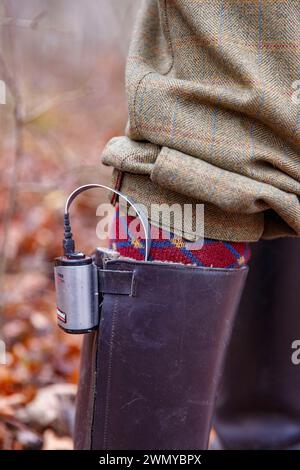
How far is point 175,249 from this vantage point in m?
1.01

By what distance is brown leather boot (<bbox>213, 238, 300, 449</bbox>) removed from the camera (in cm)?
141

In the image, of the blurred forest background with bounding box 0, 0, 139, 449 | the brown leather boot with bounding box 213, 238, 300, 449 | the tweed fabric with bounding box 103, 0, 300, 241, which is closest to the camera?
the tweed fabric with bounding box 103, 0, 300, 241

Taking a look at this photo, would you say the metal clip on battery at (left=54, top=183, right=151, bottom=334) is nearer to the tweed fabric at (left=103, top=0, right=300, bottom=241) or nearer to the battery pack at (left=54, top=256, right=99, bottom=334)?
the battery pack at (left=54, top=256, right=99, bottom=334)

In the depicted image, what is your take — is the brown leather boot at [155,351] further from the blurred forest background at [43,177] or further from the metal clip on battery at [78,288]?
the blurred forest background at [43,177]

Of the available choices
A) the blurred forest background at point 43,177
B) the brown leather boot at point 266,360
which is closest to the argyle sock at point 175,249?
the brown leather boot at point 266,360

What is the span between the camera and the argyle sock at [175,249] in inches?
39.9

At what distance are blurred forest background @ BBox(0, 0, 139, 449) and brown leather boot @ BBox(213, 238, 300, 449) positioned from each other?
473mm

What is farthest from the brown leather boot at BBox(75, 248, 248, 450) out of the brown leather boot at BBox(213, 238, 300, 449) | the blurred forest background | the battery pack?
the blurred forest background

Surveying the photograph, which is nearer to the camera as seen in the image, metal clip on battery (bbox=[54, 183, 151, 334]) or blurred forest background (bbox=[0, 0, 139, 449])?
metal clip on battery (bbox=[54, 183, 151, 334])

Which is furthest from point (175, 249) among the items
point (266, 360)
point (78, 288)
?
point (266, 360)

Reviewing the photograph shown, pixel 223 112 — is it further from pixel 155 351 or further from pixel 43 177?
pixel 43 177

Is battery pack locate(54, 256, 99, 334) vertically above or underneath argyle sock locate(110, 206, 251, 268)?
underneath

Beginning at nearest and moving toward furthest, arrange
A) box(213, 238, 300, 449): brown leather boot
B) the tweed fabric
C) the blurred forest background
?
1. the tweed fabric
2. box(213, 238, 300, 449): brown leather boot
3. the blurred forest background
